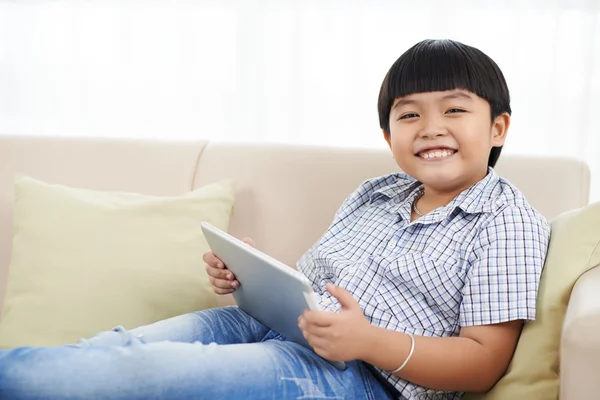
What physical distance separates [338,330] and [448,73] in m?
0.59

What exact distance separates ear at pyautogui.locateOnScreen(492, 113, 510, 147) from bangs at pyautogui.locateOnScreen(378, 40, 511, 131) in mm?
15

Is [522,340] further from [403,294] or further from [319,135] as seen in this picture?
[319,135]

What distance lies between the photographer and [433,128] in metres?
1.44

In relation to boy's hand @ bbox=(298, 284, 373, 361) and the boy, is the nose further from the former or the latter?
boy's hand @ bbox=(298, 284, 373, 361)

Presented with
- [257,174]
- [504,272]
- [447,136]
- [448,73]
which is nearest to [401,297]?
[504,272]

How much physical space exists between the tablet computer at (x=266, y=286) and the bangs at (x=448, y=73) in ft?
1.58

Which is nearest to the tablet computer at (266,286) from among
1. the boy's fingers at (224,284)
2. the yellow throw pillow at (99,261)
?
the boy's fingers at (224,284)

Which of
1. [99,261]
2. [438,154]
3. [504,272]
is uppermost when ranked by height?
[438,154]

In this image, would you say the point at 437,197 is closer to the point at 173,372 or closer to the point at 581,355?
the point at 581,355

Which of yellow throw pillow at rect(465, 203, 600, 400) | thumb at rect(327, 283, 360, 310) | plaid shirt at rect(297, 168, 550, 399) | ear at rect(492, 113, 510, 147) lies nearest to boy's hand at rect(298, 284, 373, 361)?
thumb at rect(327, 283, 360, 310)

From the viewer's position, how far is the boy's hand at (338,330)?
1104mm

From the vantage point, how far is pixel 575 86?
2475mm

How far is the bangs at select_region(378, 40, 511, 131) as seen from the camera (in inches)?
56.5

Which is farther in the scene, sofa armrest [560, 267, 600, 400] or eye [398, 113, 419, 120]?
eye [398, 113, 419, 120]
